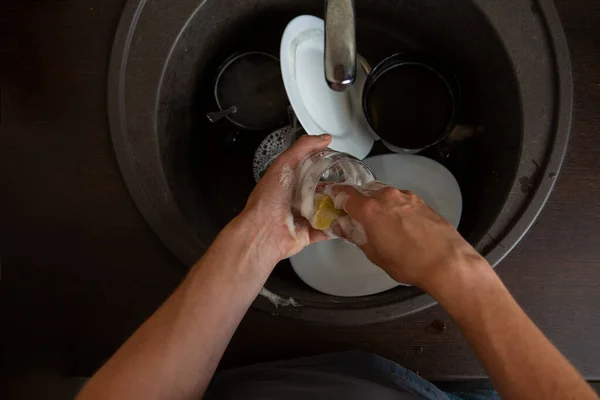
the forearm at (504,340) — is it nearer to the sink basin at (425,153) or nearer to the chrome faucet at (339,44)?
the sink basin at (425,153)

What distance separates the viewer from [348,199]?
0.57 metres

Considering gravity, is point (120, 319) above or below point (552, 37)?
below

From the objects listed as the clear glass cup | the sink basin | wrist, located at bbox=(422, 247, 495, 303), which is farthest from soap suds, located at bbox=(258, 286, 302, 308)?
wrist, located at bbox=(422, 247, 495, 303)

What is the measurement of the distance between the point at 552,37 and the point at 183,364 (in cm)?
59

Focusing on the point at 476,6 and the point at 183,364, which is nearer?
the point at 183,364

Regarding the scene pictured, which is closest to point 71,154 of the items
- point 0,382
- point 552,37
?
point 0,382

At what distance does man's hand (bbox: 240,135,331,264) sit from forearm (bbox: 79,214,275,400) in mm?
16

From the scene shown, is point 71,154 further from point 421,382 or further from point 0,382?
point 421,382

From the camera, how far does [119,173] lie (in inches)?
26.2

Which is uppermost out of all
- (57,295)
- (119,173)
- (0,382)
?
(119,173)

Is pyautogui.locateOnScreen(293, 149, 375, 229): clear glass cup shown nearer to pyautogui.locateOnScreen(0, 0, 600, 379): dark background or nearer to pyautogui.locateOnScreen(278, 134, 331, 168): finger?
pyautogui.locateOnScreen(278, 134, 331, 168): finger

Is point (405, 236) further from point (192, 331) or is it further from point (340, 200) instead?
point (192, 331)

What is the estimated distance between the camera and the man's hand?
615mm

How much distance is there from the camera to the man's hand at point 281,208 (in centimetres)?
62
